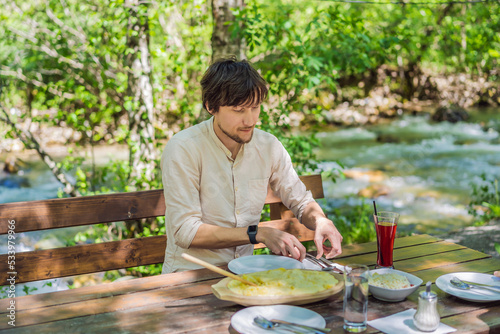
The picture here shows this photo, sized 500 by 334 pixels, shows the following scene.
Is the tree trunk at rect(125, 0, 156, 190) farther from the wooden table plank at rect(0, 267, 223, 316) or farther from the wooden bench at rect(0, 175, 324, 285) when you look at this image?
the wooden table plank at rect(0, 267, 223, 316)

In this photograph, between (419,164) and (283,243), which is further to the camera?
(419,164)

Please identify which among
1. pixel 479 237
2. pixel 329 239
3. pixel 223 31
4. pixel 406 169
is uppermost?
pixel 223 31

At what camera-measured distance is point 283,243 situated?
1.80 meters

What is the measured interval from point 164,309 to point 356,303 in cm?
56

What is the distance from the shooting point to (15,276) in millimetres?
2225

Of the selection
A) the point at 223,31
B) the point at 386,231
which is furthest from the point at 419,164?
the point at 386,231

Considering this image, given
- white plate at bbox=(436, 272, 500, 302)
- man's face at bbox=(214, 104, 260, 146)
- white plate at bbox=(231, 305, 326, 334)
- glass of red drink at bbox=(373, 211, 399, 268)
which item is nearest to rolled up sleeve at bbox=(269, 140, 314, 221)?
man's face at bbox=(214, 104, 260, 146)

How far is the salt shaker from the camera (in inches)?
52.7

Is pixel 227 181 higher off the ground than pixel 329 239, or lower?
higher

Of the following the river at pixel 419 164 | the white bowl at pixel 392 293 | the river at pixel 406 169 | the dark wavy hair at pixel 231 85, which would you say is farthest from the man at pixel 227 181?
the river at pixel 419 164

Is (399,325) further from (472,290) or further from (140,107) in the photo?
(140,107)

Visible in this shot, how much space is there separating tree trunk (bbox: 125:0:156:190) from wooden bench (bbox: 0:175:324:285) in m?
1.29

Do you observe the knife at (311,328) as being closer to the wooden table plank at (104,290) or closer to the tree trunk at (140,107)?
the wooden table plank at (104,290)

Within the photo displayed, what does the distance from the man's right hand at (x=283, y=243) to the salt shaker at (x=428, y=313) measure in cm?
51
